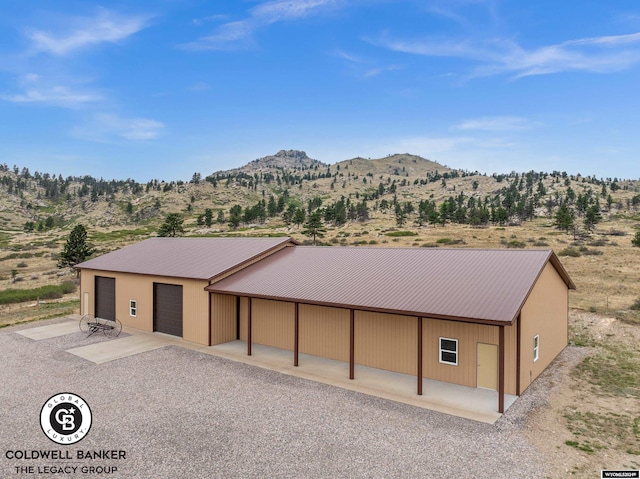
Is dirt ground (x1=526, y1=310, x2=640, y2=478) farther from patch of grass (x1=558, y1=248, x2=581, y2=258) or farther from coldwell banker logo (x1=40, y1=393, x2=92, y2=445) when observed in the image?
patch of grass (x1=558, y1=248, x2=581, y2=258)

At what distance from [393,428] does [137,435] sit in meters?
6.89

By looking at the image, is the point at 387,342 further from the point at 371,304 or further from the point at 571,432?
the point at 571,432

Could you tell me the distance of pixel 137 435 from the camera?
10.3 meters

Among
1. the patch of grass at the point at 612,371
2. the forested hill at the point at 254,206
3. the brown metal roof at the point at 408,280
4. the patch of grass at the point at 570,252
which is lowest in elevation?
the patch of grass at the point at 612,371

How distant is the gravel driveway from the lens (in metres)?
8.88

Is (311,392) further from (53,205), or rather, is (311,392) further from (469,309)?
(53,205)

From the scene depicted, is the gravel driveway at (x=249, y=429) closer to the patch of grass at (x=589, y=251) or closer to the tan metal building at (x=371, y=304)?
the tan metal building at (x=371, y=304)

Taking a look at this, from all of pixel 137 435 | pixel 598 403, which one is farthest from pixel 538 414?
pixel 137 435

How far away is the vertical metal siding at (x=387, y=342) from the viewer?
1491cm

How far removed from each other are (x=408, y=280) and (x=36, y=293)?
34192mm

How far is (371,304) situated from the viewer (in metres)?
13.9

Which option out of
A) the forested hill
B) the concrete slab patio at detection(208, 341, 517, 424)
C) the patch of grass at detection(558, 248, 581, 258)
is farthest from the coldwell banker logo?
the forested hill

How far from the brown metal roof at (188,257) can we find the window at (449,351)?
10.7m

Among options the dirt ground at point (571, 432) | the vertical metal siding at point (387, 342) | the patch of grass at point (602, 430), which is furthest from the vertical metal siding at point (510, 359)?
the vertical metal siding at point (387, 342)
